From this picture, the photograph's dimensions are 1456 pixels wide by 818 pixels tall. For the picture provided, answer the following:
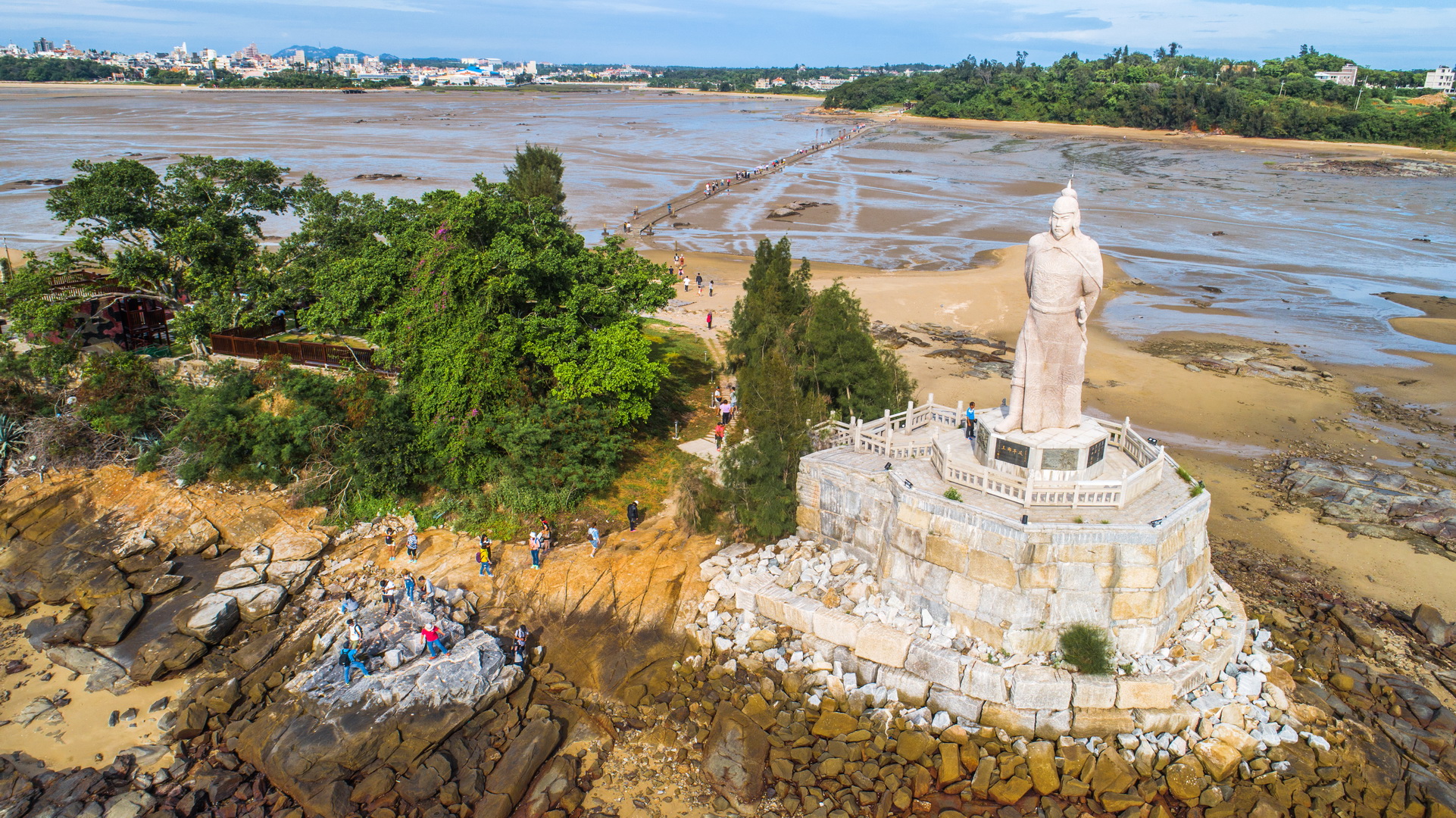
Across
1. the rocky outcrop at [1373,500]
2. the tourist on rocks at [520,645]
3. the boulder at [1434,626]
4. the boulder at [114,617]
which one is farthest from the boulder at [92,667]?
the rocky outcrop at [1373,500]

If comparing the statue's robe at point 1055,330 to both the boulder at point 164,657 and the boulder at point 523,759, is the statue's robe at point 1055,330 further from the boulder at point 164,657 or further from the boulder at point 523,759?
the boulder at point 164,657

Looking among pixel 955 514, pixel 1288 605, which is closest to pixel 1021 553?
pixel 955 514

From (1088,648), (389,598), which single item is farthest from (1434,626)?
(389,598)

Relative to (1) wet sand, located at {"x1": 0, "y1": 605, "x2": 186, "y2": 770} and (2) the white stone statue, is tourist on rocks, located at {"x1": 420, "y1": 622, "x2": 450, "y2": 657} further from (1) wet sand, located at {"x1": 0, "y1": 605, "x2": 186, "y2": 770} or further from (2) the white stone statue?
(2) the white stone statue

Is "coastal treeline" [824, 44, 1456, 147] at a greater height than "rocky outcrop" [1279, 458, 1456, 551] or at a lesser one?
greater

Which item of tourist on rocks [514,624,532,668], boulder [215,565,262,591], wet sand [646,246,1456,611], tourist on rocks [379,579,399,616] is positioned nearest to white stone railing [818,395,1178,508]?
wet sand [646,246,1456,611]

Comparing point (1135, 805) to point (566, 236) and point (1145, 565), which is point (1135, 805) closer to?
point (1145, 565)
